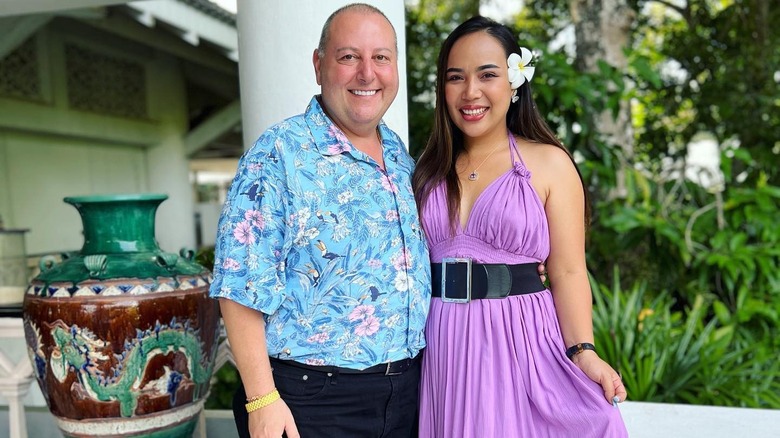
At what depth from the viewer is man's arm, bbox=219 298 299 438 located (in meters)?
1.61

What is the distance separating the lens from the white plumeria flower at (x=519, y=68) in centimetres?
190

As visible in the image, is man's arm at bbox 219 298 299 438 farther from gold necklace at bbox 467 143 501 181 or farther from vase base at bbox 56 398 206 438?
vase base at bbox 56 398 206 438

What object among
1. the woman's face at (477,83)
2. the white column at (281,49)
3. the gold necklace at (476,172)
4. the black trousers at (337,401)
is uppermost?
the white column at (281,49)

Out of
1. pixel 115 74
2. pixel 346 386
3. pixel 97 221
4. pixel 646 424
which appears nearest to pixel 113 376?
pixel 97 221

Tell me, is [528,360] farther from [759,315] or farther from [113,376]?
[759,315]

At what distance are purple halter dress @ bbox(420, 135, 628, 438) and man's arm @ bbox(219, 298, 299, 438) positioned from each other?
19.5 inches

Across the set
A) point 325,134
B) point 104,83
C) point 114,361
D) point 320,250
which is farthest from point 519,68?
point 104,83

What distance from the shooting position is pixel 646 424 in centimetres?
289

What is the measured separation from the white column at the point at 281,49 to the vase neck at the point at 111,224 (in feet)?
1.87

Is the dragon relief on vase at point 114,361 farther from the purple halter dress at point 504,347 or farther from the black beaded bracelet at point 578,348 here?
the black beaded bracelet at point 578,348

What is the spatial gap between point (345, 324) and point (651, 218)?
10.1ft

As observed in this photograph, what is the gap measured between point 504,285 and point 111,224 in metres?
1.42

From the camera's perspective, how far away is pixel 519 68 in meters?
1.91

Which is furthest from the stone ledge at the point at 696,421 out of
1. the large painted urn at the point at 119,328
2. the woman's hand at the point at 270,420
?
the woman's hand at the point at 270,420
